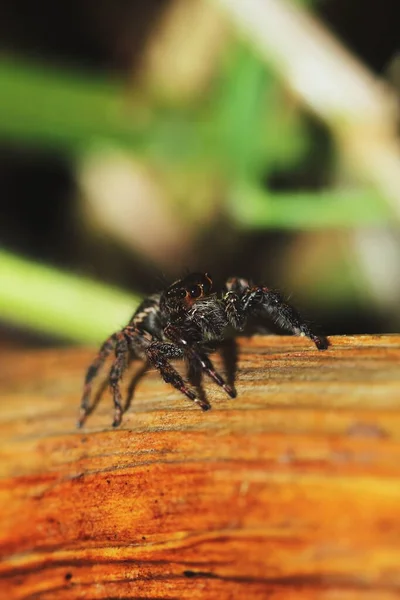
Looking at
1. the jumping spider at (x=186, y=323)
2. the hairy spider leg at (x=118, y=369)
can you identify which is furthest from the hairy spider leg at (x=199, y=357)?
the hairy spider leg at (x=118, y=369)

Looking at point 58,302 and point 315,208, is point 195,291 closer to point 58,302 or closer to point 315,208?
point 58,302

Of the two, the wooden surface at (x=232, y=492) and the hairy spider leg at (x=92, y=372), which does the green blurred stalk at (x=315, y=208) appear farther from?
the wooden surface at (x=232, y=492)

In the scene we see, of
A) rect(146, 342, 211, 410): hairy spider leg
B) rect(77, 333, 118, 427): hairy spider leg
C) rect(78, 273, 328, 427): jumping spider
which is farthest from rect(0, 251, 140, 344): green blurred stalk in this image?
rect(146, 342, 211, 410): hairy spider leg

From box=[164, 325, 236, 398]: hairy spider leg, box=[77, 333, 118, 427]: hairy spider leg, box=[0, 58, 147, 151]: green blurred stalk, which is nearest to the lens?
box=[164, 325, 236, 398]: hairy spider leg

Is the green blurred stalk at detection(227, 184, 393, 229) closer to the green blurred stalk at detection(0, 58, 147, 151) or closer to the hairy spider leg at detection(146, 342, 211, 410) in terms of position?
the green blurred stalk at detection(0, 58, 147, 151)

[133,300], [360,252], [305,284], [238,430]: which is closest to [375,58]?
[360,252]

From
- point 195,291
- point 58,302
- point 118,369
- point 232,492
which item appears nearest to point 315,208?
point 195,291
